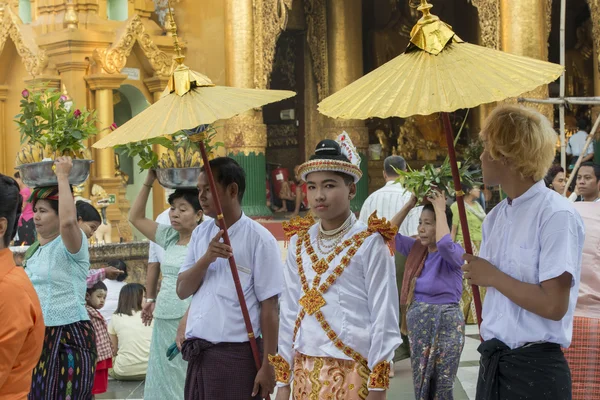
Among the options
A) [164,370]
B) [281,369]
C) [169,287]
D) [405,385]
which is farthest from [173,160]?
[405,385]

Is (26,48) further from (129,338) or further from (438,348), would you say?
(438,348)

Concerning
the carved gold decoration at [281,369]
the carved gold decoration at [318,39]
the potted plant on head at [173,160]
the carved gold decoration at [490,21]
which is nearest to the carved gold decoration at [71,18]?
the carved gold decoration at [318,39]

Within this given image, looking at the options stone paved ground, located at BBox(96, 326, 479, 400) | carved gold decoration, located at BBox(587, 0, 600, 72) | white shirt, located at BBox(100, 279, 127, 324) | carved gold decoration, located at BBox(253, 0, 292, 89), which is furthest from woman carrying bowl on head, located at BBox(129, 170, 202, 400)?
carved gold decoration, located at BBox(587, 0, 600, 72)

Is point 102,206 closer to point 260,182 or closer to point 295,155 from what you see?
point 260,182

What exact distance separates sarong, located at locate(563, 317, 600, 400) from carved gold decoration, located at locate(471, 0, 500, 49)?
10.7 metres

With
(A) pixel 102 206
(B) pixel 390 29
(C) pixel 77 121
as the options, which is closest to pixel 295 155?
(B) pixel 390 29

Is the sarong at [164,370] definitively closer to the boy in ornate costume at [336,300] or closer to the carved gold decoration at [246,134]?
the boy in ornate costume at [336,300]

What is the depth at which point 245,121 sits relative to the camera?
1675 cm

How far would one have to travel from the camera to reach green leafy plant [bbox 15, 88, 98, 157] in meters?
6.20

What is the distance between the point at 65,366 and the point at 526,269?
267 centimetres

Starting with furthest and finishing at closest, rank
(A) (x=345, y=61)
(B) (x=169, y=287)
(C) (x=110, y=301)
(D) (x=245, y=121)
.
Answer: (A) (x=345, y=61) → (D) (x=245, y=121) → (C) (x=110, y=301) → (B) (x=169, y=287)

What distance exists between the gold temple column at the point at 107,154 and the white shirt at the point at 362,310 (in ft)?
39.7

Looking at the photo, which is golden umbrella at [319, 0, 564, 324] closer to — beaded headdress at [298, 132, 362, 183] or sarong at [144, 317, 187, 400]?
beaded headdress at [298, 132, 362, 183]

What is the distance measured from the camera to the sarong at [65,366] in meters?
5.56
